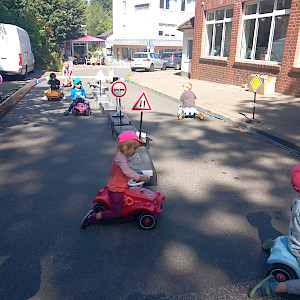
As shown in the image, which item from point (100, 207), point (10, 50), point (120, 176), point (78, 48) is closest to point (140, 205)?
point (120, 176)

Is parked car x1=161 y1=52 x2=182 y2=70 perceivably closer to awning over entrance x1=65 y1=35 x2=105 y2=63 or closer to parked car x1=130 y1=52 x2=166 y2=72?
parked car x1=130 y1=52 x2=166 y2=72

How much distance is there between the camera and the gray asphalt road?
9.82 feet

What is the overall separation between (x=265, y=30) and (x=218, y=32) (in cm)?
434

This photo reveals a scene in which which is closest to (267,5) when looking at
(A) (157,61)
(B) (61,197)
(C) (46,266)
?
(B) (61,197)

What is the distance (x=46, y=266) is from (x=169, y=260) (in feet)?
4.20

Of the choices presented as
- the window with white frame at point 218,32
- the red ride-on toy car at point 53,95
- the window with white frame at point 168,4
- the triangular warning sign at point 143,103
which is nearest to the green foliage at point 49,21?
the window with white frame at point 168,4

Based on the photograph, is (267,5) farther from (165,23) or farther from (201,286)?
(165,23)

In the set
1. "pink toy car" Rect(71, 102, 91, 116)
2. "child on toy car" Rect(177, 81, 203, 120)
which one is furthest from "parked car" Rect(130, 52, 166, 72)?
"child on toy car" Rect(177, 81, 203, 120)

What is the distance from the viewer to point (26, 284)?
2.96 metres

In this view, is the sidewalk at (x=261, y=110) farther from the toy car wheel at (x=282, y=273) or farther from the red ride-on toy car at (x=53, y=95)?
the red ride-on toy car at (x=53, y=95)

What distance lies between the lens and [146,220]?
12.7 ft

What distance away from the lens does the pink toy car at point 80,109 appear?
10508 mm

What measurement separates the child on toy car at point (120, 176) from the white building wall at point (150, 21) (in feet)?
156

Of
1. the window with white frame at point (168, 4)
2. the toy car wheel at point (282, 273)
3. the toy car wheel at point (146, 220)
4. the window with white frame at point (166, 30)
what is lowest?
the toy car wheel at point (146, 220)
